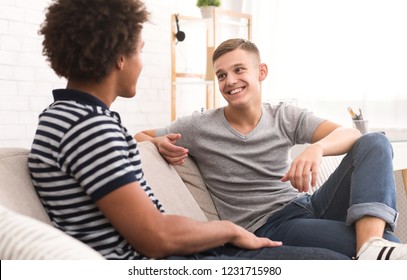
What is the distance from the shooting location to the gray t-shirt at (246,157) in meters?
1.83

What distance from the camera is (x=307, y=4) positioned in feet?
13.1

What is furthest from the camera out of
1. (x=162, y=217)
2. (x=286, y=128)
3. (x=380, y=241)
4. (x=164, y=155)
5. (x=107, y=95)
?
(x=286, y=128)

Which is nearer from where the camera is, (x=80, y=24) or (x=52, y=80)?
(x=80, y=24)

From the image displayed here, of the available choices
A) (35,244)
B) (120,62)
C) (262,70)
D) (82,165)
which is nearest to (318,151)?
(262,70)

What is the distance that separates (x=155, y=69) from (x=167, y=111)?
32 cm

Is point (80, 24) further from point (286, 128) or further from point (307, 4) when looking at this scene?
point (307, 4)

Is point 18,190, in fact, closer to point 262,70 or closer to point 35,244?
point 35,244

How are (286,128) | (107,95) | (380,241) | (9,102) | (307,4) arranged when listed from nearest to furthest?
(107,95)
(380,241)
(286,128)
(9,102)
(307,4)

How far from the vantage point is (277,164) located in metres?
1.91

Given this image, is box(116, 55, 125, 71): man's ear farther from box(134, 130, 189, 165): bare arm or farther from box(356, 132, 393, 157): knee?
box(356, 132, 393, 157): knee

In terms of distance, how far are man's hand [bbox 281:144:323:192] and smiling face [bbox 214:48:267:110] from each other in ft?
1.36

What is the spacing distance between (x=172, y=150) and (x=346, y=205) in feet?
1.86

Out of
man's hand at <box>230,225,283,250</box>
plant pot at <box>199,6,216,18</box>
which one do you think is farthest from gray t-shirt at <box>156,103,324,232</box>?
plant pot at <box>199,6,216,18</box>

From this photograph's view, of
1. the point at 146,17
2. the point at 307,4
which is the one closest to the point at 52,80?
the point at 307,4
